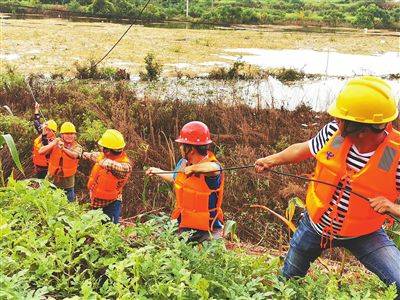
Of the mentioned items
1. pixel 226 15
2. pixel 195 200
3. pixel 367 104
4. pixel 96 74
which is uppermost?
pixel 367 104

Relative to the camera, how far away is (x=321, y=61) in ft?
69.8

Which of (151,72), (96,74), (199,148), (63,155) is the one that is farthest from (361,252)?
(96,74)

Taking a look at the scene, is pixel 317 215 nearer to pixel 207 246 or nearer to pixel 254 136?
pixel 207 246

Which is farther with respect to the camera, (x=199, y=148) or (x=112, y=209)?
(x=112, y=209)

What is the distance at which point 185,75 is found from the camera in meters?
16.5

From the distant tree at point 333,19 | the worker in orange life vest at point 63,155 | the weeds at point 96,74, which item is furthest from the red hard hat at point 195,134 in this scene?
the distant tree at point 333,19

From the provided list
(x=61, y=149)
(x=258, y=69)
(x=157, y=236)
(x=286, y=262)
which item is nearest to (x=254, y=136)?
(x=61, y=149)

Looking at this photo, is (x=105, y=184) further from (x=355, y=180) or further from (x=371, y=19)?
(x=371, y=19)

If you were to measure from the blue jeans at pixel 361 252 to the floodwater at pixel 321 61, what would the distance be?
1558cm

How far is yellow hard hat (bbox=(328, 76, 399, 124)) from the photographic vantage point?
7.95 feet

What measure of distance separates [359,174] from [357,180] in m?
0.03

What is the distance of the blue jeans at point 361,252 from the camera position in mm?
2512

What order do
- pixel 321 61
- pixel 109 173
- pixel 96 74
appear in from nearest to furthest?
pixel 109 173 < pixel 96 74 < pixel 321 61

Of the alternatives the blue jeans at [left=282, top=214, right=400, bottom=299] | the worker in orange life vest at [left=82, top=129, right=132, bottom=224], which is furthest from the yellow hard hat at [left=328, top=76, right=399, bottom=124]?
the worker in orange life vest at [left=82, top=129, right=132, bottom=224]
